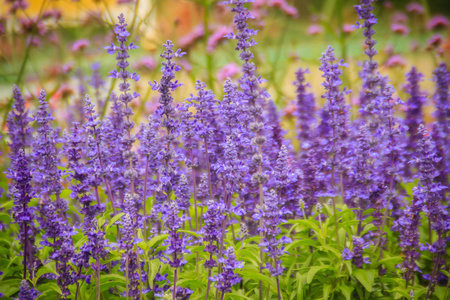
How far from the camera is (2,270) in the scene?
4.50m

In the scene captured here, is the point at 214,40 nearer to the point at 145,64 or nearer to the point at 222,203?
the point at 145,64

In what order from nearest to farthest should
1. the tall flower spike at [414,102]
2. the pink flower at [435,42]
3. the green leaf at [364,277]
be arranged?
the green leaf at [364,277]
the tall flower spike at [414,102]
the pink flower at [435,42]

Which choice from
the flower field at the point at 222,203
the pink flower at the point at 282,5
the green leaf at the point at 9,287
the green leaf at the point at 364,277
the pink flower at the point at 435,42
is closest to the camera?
the flower field at the point at 222,203

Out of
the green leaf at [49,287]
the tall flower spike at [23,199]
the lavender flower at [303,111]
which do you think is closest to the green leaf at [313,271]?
the green leaf at [49,287]

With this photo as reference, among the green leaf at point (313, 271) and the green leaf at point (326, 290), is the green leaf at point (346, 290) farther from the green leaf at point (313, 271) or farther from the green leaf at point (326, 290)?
the green leaf at point (313, 271)

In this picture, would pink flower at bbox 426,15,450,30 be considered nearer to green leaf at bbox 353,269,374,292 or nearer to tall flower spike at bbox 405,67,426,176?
tall flower spike at bbox 405,67,426,176

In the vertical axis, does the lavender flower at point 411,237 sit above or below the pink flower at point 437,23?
below

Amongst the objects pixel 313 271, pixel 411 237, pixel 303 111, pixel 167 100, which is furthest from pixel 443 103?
pixel 167 100

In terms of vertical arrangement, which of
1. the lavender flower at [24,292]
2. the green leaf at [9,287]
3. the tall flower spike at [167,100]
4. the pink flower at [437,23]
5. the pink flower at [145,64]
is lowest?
the green leaf at [9,287]

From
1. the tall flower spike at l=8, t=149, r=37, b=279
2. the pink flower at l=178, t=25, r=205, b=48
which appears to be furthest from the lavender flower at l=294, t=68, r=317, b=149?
the tall flower spike at l=8, t=149, r=37, b=279

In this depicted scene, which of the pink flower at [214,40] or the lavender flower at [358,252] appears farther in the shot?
the pink flower at [214,40]

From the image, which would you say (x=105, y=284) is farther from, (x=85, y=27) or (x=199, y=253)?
(x=85, y=27)

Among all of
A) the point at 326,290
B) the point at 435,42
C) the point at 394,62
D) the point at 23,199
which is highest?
the point at 394,62

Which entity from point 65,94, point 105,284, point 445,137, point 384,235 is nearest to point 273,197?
point 105,284
